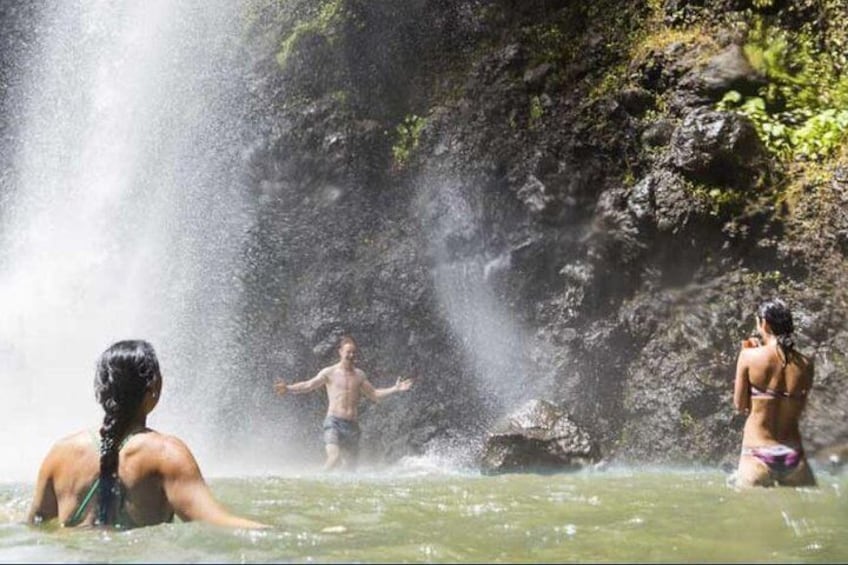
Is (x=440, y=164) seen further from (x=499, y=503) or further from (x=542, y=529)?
(x=542, y=529)

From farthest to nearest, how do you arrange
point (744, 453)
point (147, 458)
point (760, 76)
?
1. point (760, 76)
2. point (744, 453)
3. point (147, 458)

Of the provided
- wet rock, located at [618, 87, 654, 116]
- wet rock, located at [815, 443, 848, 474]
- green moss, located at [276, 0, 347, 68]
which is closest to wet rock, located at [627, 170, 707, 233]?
wet rock, located at [618, 87, 654, 116]

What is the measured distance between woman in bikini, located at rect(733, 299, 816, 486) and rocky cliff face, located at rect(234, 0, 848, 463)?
9.29ft

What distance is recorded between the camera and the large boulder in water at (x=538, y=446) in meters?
8.81

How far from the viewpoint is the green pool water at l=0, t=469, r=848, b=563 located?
3.27 m

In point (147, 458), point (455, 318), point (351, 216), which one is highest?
point (351, 216)

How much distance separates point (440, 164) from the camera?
514 inches

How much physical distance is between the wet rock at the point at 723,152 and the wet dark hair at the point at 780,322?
463 cm

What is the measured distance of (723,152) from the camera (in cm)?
1057

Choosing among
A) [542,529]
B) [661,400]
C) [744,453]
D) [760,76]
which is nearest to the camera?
[542,529]

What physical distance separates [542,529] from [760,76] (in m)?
8.94

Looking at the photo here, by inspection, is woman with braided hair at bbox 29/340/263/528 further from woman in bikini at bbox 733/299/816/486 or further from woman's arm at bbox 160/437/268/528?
woman in bikini at bbox 733/299/816/486

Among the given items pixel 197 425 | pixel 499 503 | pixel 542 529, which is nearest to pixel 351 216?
pixel 197 425

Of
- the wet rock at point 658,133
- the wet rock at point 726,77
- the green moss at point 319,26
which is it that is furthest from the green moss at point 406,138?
the wet rock at point 726,77
